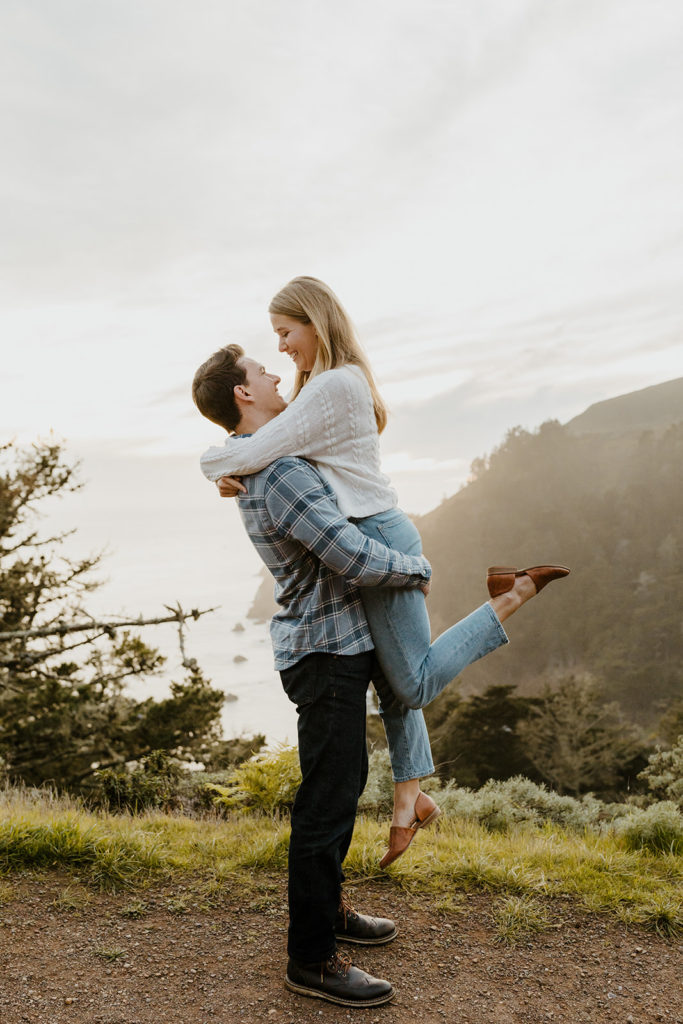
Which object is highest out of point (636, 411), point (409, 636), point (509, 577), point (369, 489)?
point (636, 411)

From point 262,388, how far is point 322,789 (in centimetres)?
154

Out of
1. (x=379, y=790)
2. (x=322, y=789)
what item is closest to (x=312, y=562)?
(x=322, y=789)

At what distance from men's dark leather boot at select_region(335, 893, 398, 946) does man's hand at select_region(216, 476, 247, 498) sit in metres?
1.82

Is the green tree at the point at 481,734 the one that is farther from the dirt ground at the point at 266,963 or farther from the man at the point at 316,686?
the man at the point at 316,686

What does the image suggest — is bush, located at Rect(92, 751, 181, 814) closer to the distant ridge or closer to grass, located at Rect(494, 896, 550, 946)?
grass, located at Rect(494, 896, 550, 946)

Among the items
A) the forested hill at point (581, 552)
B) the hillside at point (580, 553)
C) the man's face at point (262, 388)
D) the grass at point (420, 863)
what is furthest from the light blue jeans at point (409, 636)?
the hillside at point (580, 553)

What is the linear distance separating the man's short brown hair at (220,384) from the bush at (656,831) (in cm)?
319

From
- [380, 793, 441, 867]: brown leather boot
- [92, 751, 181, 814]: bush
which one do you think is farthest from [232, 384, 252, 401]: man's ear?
[92, 751, 181, 814]: bush

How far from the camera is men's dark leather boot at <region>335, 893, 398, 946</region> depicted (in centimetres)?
307

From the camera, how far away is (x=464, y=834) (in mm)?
4371

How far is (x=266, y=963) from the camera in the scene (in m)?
2.98

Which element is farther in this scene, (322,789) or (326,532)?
(322,789)

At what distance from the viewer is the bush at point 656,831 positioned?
392 cm

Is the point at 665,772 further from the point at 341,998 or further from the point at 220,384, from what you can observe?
the point at 220,384
